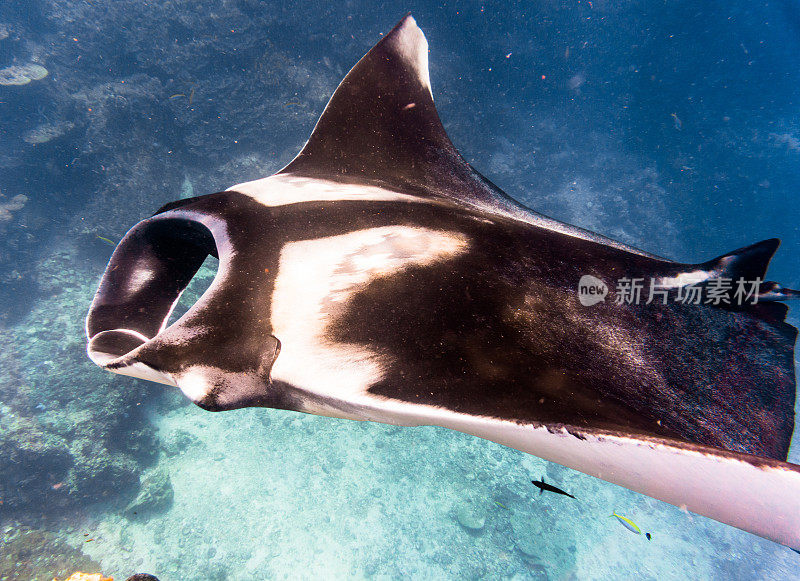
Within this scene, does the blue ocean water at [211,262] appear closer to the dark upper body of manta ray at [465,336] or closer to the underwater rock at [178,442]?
the underwater rock at [178,442]

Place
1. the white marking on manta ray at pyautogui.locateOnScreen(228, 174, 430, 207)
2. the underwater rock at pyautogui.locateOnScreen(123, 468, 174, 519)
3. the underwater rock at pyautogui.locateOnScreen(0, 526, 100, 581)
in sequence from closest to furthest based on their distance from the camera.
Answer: the white marking on manta ray at pyautogui.locateOnScreen(228, 174, 430, 207) → the underwater rock at pyautogui.locateOnScreen(0, 526, 100, 581) → the underwater rock at pyautogui.locateOnScreen(123, 468, 174, 519)

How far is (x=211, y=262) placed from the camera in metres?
11.3

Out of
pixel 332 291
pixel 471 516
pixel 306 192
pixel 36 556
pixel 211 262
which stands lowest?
pixel 36 556

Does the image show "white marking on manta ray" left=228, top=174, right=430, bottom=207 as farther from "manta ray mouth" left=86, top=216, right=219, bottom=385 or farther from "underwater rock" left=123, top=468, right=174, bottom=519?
"underwater rock" left=123, top=468, right=174, bottom=519

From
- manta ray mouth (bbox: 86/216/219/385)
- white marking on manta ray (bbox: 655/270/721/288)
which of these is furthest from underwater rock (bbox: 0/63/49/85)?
white marking on manta ray (bbox: 655/270/721/288)

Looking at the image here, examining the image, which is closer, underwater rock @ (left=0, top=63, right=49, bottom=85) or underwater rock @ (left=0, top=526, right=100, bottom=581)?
underwater rock @ (left=0, top=526, right=100, bottom=581)

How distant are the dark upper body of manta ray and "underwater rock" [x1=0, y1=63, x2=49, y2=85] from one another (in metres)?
17.5

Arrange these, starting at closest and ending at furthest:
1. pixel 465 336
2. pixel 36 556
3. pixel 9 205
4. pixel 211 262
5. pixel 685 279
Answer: pixel 465 336 → pixel 685 279 → pixel 36 556 → pixel 211 262 → pixel 9 205

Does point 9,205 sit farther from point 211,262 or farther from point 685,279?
point 685,279

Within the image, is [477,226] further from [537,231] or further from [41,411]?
[41,411]

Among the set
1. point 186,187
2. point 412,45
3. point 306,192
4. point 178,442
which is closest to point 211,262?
point 186,187

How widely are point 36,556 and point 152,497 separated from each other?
207cm

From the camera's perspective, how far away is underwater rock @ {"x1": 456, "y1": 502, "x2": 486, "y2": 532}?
28.6ft

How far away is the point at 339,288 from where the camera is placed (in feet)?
4.23
